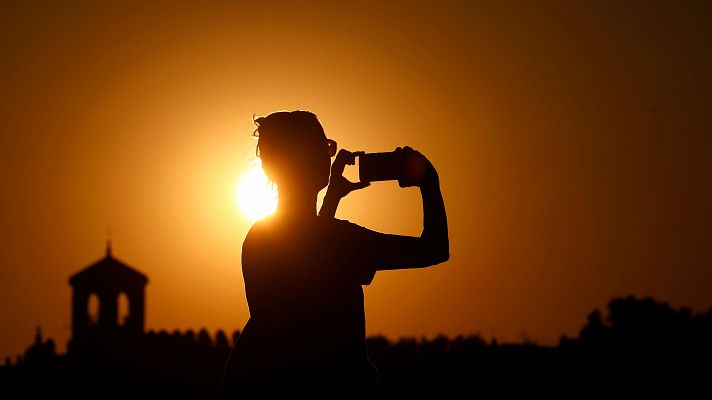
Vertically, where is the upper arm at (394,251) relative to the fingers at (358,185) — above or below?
below

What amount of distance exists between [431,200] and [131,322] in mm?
57156

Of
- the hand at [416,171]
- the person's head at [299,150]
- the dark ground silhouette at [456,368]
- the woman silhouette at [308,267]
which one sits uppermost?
the dark ground silhouette at [456,368]

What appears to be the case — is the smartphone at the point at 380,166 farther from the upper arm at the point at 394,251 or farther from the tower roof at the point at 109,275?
the tower roof at the point at 109,275

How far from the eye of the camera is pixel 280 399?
4031mm

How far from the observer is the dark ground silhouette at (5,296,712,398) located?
108 feet

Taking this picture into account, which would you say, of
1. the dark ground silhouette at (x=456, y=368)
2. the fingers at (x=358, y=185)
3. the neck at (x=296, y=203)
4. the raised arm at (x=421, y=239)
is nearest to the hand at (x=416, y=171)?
→ the raised arm at (x=421, y=239)

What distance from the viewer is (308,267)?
410cm

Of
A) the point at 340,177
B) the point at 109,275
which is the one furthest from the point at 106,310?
the point at 340,177

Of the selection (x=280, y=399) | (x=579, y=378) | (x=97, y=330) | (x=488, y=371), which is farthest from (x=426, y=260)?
(x=97, y=330)

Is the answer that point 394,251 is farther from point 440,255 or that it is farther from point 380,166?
point 380,166

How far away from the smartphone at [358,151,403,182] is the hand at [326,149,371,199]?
0.14 ft

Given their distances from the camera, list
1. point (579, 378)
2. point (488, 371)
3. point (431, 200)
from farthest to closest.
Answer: point (488, 371) → point (579, 378) → point (431, 200)

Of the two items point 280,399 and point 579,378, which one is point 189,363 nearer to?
point 579,378

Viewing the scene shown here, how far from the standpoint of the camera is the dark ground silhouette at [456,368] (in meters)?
32.9
